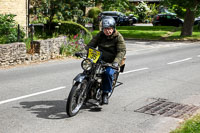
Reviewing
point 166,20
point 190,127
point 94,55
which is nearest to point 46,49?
point 94,55

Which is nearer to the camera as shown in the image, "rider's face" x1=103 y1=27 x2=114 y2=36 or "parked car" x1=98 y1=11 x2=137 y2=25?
"rider's face" x1=103 y1=27 x2=114 y2=36

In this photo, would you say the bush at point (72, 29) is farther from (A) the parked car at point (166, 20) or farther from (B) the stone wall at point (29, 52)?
(A) the parked car at point (166, 20)

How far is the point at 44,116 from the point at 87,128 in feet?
3.32

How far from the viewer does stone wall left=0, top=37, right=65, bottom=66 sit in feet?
42.5

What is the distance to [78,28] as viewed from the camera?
1936 cm

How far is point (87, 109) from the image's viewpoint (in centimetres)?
734

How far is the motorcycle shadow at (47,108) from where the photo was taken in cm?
676

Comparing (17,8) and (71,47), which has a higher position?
(17,8)

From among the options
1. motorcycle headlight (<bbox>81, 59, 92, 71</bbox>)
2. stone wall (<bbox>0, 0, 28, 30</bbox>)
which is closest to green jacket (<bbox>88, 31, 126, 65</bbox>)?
motorcycle headlight (<bbox>81, 59, 92, 71</bbox>)

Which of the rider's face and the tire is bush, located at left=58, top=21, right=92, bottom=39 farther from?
the tire

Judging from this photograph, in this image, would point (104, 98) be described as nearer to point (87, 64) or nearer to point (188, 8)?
point (87, 64)

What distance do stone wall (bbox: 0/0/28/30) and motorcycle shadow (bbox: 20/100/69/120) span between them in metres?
12.3

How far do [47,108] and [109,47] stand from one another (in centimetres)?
181

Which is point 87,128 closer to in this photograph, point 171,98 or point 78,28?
point 171,98
